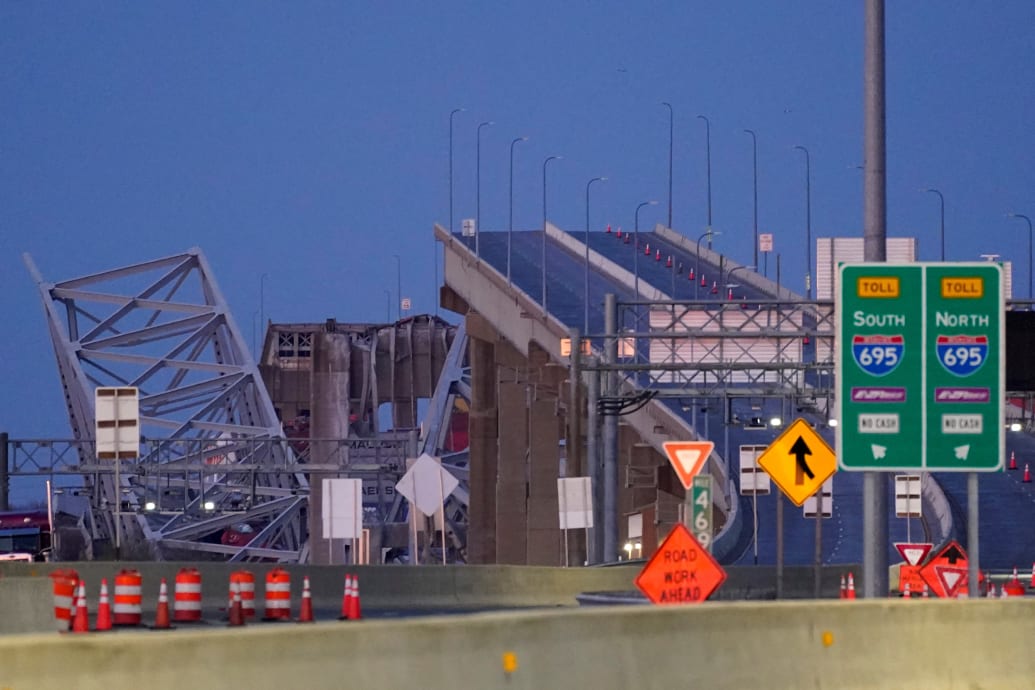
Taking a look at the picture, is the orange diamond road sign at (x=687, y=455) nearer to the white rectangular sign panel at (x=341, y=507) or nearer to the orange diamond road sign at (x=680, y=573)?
the orange diamond road sign at (x=680, y=573)

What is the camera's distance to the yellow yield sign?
77.8 ft

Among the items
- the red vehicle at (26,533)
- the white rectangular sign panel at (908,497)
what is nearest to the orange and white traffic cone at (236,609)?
the white rectangular sign panel at (908,497)

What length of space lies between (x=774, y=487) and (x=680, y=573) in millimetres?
58835

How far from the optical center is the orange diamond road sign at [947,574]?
30.8 meters

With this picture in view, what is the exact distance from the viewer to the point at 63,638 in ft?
33.6

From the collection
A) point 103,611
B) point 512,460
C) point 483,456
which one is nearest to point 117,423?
point 103,611

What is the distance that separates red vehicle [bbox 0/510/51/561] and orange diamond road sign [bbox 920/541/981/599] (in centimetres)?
2299

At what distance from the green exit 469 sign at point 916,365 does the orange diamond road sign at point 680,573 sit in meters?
2.79

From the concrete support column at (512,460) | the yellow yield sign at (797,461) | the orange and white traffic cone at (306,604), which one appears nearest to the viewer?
the orange and white traffic cone at (306,604)

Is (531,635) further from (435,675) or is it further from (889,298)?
(889,298)

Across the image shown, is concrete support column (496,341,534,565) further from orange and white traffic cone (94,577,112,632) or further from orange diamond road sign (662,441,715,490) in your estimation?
orange and white traffic cone (94,577,112,632)

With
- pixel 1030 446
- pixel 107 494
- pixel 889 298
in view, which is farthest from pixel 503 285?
pixel 889 298

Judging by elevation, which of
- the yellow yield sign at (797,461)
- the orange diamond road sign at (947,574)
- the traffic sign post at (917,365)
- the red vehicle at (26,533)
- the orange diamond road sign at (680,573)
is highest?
the traffic sign post at (917,365)

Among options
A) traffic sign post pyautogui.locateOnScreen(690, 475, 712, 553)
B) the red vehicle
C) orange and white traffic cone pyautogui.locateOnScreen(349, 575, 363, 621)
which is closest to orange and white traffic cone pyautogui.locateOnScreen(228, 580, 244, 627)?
orange and white traffic cone pyautogui.locateOnScreen(349, 575, 363, 621)
